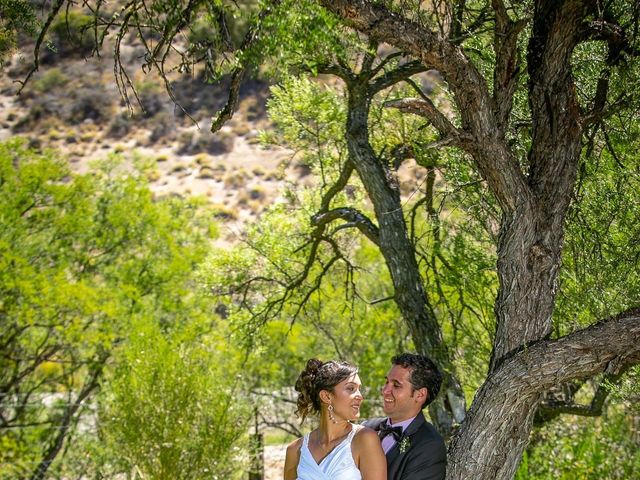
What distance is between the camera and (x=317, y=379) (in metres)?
3.94

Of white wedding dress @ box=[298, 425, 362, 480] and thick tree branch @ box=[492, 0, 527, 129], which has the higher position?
thick tree branch @ box=[492, 0, 527, 129]

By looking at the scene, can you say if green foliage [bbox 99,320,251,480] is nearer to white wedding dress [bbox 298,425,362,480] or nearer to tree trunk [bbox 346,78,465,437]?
tree trunk [bbox 346,78,465,437]

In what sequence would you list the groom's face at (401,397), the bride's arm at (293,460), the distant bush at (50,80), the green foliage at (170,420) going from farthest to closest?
the distant bush at (50,80) < the green foliage at (170,420) < the bride's arm at (293,460) < the groom's face at (401,397)

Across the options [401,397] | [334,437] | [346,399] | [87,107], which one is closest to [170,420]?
[334,437]

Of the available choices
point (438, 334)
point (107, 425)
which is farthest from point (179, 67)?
point (107, 425)

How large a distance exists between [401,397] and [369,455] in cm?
32

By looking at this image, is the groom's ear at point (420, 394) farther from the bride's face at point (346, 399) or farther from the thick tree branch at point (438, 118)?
the thick tree branch at point (438, 118)

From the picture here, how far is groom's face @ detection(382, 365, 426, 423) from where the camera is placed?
3.84 m

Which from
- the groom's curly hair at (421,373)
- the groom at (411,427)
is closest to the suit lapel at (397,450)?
the groom at (411,427)

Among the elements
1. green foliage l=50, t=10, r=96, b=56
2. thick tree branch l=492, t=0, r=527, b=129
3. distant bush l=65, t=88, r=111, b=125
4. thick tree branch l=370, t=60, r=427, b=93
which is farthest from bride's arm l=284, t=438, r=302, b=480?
distant bush l=65, t=88, r=111, b=125

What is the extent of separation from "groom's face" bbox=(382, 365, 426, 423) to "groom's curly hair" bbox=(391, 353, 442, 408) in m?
0.02

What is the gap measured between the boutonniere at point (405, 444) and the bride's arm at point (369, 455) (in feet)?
0.30

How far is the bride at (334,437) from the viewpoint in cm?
373

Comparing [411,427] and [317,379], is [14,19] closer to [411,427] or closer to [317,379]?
[317,379]
